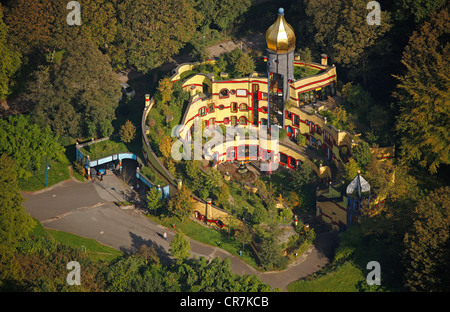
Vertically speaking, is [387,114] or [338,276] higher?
A: [387,114]

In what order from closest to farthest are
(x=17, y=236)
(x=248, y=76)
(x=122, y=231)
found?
(x=17, y=236) < (x=122, y=231) < (x=248, y=76)

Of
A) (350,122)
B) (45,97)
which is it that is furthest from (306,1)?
(45,97)

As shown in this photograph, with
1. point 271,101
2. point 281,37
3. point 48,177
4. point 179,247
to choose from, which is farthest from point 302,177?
point 48,177

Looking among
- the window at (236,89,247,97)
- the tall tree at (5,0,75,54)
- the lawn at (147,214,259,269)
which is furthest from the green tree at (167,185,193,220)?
the tall tree at (5,0,75,54)

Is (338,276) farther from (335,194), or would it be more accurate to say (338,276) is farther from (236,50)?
(236,50)

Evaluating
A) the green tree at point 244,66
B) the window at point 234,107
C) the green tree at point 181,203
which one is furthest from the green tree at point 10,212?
the green tree at point 244,66

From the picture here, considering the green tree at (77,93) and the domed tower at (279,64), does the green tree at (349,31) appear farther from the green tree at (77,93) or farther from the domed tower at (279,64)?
the green tree at (77,93)

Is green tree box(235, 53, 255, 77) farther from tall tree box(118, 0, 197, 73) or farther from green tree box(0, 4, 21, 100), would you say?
green tree box(0, 4, 21, 100)
